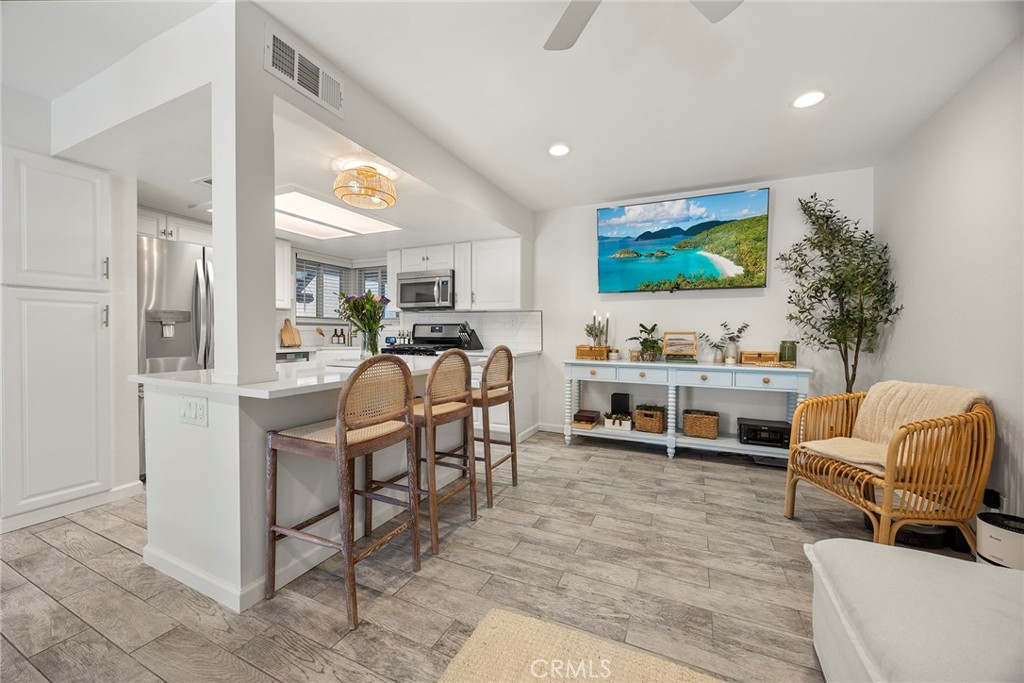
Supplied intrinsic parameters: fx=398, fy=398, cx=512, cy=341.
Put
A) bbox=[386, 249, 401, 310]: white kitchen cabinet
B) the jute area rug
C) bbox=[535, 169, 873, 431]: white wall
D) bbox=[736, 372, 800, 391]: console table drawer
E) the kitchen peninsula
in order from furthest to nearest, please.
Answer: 1. bbox=[386, 249, 401, 310]: white kitchen cabinet
2. bbox=[535, 169, 873, 431]: white wall
3. bbox=[736, 372, 800, 391]: console table drawer
4. the kitchen peninsula
5. the jute area rug

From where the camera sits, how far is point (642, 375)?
12.3ft

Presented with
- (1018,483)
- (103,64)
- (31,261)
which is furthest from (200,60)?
(1018,483)

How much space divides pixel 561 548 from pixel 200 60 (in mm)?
2852

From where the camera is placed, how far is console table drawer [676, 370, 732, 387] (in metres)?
3.45

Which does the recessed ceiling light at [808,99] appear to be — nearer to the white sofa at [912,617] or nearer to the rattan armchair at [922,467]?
the rattan armchair at [922,467]

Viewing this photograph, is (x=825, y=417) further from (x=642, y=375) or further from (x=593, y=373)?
(x=593, y=373)

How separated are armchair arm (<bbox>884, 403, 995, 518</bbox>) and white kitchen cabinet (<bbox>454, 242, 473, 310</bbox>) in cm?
361

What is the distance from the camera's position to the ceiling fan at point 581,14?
1.39 meters

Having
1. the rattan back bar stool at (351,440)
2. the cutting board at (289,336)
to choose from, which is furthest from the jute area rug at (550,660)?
the cutting board at (289,336)

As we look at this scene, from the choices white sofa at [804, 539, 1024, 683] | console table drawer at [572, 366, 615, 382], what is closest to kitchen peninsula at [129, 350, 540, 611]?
white sofa at [804, 539, 1024, 683]

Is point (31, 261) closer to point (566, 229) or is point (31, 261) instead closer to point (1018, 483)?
point (566, 229)

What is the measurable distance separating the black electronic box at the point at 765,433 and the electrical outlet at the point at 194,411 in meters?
3.79

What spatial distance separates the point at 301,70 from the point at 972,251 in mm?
3615

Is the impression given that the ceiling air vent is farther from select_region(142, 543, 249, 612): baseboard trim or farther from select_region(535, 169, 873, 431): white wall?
select_region(535, 169, 873, 431): white wall
